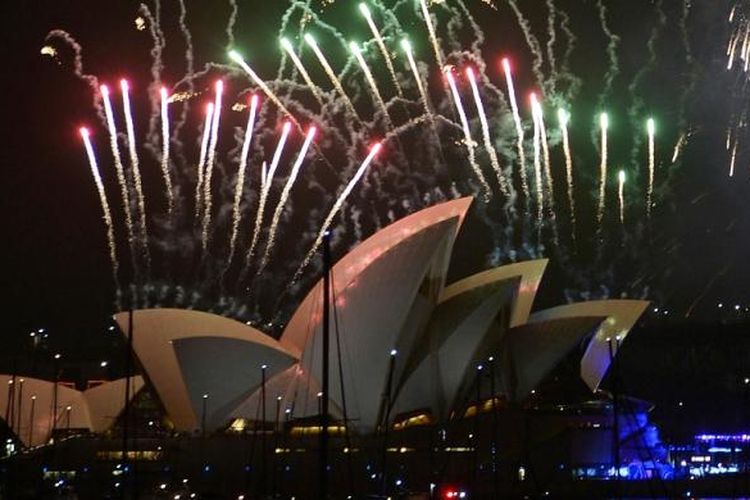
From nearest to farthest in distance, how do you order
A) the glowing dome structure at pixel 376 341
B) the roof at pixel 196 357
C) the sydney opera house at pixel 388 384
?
1. the sydney opera house at pixel 388 384
2. the glowing dome structure at pixel 376 341
3. the roof at pixel 196 357

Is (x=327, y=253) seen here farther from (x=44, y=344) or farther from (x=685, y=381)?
(x=44, y=344)

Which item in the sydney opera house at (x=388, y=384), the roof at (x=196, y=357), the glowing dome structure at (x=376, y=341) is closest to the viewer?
the sydney opera house at (x=388, y=384)

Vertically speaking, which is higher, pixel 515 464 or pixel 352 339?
pixel 352 339

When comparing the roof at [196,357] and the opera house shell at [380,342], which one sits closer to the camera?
the opera house shell at [380,342]

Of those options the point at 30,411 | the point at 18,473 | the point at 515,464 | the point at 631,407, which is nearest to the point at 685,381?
the point at 631,407

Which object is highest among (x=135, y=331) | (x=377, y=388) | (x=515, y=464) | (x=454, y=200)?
(x=454, y=200)

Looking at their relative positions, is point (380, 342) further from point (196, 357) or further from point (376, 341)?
point (196, 357)
